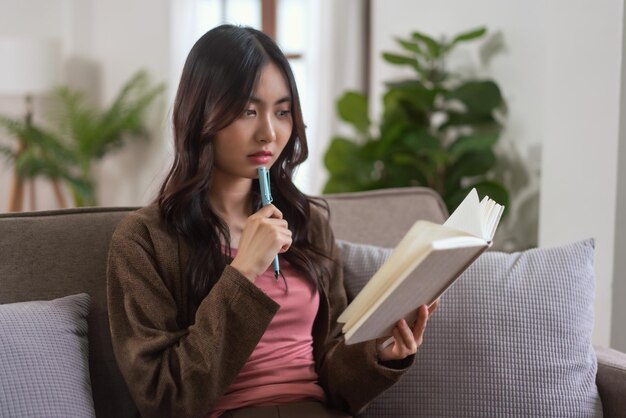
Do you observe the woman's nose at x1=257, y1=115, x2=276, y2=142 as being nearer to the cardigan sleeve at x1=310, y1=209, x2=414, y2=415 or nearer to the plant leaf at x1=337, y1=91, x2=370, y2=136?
the cardigan sleeve at x1=310, y1=209, x2=414, y2=415

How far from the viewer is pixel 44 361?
1.35 metres

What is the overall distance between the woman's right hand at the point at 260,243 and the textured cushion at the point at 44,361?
1.02ft

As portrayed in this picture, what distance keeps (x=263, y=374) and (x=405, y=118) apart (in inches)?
89.5

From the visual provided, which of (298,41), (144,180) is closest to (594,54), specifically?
(298,41)

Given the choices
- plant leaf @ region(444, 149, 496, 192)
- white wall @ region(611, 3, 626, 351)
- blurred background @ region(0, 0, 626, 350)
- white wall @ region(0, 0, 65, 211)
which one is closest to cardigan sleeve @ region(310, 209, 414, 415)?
blurred background @ region(0, 0, 626, 350)

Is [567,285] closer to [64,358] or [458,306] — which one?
[458,306]

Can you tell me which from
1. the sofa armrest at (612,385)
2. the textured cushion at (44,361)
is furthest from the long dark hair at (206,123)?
the sofa armrest at (612,385)

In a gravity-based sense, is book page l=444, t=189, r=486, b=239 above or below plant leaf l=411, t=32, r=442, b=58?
below

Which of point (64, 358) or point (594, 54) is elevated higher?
point (594, 54)

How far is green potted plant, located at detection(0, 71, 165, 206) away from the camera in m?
5.64

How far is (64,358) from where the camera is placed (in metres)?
1.39

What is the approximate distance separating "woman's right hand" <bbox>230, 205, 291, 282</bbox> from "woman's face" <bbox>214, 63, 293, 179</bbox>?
0.14 meters

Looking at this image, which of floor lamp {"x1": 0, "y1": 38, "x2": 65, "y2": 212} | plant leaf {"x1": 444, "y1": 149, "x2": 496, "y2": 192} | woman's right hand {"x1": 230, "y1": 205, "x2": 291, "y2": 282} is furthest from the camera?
floor lamp {"x1": 0, "y1": 38, "x2": 65, "y2": 212}

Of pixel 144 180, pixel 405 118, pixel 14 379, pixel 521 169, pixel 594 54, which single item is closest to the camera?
pixel 14 379
